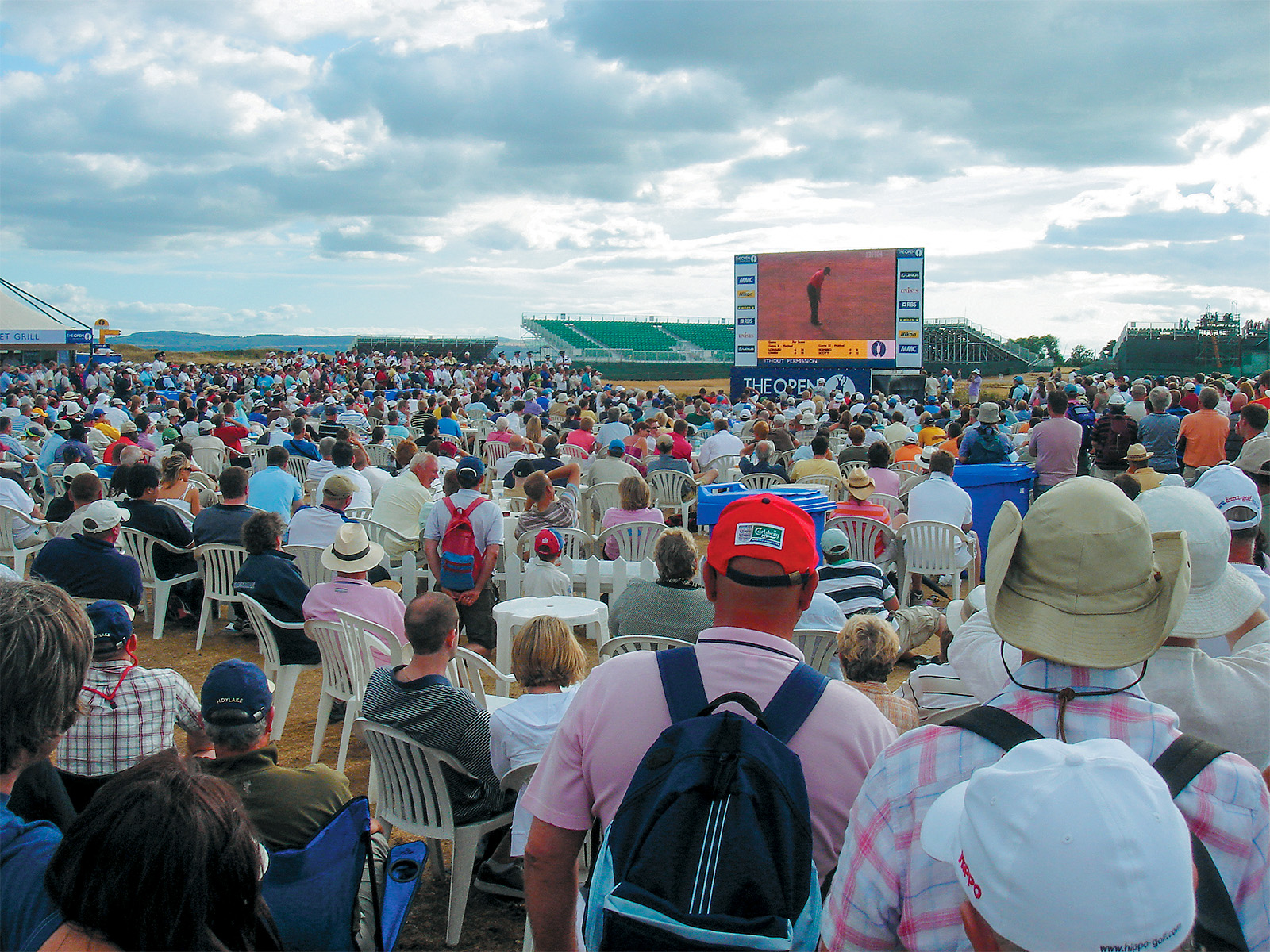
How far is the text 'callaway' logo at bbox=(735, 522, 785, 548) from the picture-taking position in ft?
6.01

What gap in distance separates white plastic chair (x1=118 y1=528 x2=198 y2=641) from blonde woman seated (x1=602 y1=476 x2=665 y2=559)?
3.17 meters

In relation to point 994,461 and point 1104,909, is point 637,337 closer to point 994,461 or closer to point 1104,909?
point 994,461

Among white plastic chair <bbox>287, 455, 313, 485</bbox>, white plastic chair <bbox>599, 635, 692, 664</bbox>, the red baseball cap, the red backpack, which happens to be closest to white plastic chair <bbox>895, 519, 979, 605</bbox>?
the red backpack

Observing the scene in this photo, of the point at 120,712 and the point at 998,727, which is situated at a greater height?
the point at 998,727

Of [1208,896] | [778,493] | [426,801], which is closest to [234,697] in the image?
[426,801]

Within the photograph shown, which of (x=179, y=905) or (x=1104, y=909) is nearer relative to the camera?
(x=1104, y=909)

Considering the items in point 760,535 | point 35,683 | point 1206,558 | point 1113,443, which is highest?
point 760,535

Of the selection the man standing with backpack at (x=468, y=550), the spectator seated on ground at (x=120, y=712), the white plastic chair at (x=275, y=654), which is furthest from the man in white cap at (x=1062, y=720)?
the man standing with backpack at (x=468, y=550)

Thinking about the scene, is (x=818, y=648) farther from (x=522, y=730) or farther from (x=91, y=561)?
(x=91, y=561)

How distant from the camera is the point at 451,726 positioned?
3.10m

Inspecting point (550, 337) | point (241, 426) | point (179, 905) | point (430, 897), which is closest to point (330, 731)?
point (430, 897)

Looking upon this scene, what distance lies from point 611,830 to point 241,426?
1181cm

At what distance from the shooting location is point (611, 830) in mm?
1524

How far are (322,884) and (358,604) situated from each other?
7.95 ft
